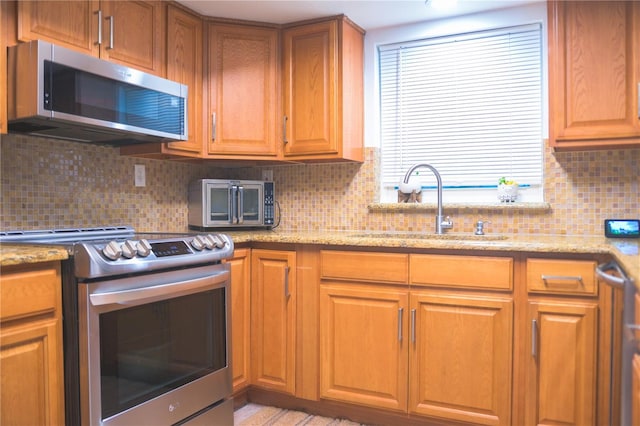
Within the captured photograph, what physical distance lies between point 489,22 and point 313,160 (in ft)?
4.03

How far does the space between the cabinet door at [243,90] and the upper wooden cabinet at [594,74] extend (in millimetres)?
1461

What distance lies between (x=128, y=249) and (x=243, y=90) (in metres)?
1.35

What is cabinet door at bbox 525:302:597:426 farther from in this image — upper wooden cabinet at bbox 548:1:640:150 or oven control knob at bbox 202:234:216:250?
oven control knob at bbox 202:234:216:250

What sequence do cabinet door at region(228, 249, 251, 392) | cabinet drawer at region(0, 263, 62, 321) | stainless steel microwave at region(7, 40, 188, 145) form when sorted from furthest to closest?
cabinet door at region(228, 249, 251, 392) → stainless steel microwave at region(7, 40, 188, 145) → cabinet drawer at region(0, 263, 62, 321)

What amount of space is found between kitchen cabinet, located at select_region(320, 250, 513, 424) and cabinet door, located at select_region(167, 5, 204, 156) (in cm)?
94

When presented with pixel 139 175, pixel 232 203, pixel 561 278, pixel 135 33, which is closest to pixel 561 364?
pixel 561 278

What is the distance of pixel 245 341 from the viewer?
2541 millimetres

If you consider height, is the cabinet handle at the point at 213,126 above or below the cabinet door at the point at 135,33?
below

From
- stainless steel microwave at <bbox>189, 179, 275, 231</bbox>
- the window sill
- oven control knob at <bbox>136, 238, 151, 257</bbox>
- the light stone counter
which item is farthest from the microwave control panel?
oven control knob at <bbox>136, 238, 151, 257</bbox>

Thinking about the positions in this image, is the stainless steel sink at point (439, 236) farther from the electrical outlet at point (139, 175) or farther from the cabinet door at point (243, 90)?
the electrical outlet at point (139, 175)

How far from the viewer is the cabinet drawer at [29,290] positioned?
4.88 ft

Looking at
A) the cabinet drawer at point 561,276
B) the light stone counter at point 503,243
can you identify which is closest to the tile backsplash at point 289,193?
the light stone counter at point 503,243

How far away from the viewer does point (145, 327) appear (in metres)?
1.88

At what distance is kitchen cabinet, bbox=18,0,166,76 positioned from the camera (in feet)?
6.22
